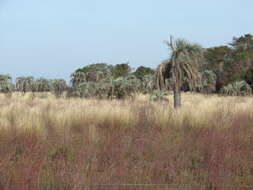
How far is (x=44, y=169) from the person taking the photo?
411 cm

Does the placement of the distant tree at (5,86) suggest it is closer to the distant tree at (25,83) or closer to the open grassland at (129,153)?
the distant tree at (25,83)

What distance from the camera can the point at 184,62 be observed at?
9.70 metres

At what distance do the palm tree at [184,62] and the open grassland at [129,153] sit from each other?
2.49m

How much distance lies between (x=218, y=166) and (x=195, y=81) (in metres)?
6.29

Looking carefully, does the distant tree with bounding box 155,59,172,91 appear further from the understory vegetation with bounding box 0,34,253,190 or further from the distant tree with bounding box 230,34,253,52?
the distant tree with bounding box 230,34,253,52

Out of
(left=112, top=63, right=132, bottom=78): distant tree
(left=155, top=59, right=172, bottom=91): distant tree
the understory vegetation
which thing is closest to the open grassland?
the understory vegetation

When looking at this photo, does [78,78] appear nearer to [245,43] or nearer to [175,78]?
[175,78]

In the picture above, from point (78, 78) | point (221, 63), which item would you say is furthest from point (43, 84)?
→ point (221, 63)

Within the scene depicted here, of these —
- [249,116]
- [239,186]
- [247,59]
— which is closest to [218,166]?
[239,186]

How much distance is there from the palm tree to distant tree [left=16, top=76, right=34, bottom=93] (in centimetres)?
2551

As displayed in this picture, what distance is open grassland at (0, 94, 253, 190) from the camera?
3.51 m

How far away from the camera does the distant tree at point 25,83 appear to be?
31.4m

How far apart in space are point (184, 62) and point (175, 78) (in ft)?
2.23

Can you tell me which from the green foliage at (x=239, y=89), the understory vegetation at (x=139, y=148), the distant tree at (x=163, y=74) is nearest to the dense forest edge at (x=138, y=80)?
the green foliage at (x=239, y=89)
